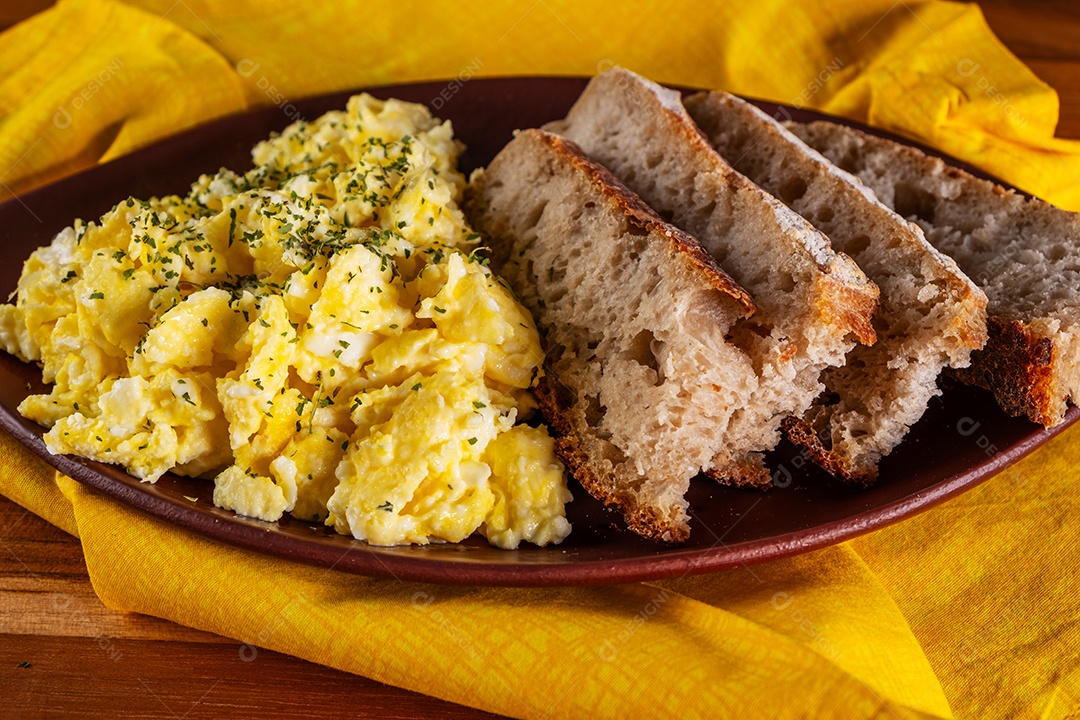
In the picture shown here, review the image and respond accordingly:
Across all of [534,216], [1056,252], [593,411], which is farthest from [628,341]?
[1056,252]

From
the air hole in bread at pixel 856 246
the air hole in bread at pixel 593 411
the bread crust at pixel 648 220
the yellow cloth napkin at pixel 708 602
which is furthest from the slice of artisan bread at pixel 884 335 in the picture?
the air hole in bread at pixel 593 411

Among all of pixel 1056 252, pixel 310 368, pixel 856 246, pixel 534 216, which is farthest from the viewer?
pixel 534 216

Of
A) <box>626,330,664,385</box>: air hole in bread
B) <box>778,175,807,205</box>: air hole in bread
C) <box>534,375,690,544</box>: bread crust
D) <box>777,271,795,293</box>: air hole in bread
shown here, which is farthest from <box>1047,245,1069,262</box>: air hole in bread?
<box>534,375,690,544</box>: bread crust

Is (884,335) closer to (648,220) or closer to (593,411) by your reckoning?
(648,220)

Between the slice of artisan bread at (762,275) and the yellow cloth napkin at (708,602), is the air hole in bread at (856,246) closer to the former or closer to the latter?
the slice of artisan bread at (762,275)

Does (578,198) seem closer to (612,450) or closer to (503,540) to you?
(612,450)

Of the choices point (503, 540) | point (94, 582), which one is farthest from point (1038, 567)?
point (94, 582)
